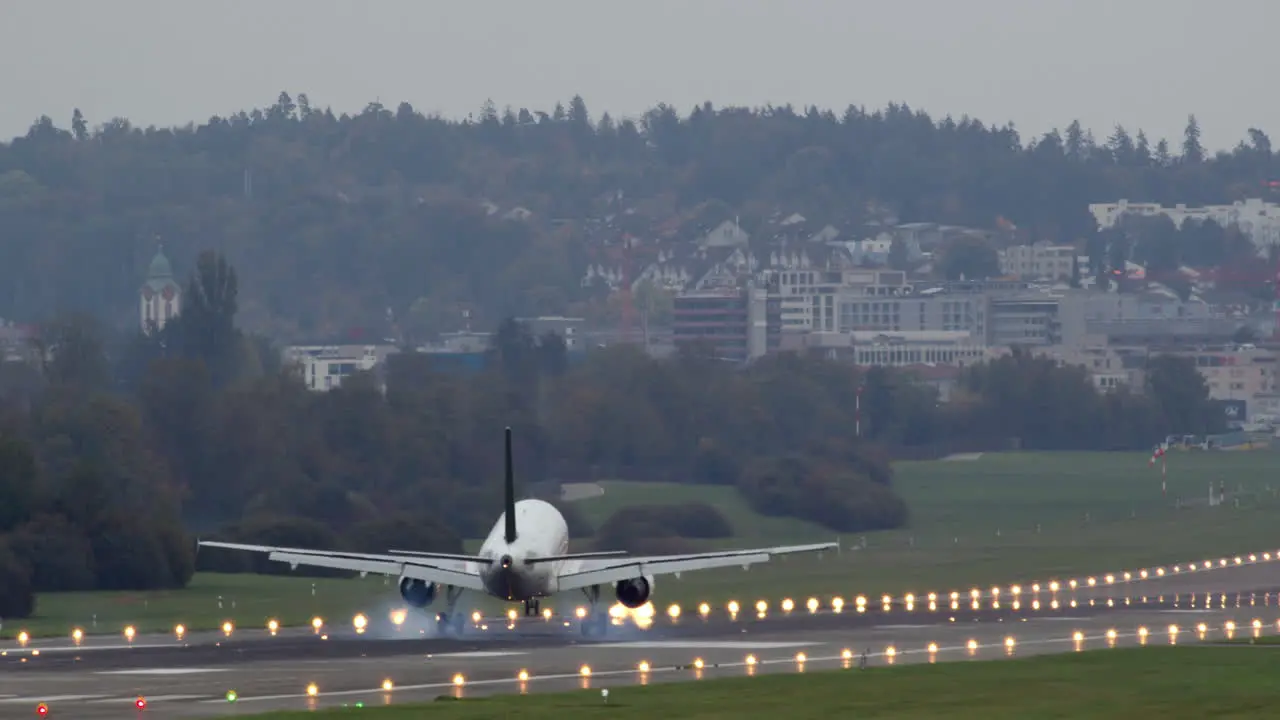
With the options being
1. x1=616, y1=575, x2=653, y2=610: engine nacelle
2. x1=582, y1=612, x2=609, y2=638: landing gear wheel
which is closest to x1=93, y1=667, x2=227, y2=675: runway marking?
x1=582, y1=612, x2=609, y2=638: landing gear wheel

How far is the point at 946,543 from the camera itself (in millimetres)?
136750

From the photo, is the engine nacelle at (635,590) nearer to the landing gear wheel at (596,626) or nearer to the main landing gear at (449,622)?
the landing gear wheel at (596,626)

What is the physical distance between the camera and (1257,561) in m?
116

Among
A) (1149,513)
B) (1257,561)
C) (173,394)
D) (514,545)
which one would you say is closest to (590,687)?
(514,545)

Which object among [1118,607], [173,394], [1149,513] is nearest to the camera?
[1118,607]

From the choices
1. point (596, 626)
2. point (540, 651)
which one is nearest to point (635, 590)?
point (596, 626)

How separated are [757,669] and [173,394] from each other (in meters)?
107

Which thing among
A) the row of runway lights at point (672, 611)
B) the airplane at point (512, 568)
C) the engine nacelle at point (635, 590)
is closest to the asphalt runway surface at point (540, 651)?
the row of runway lights at point (672, 611)

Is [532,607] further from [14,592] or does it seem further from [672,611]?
[14,592]

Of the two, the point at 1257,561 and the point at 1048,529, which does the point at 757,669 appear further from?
the point at 1048,529

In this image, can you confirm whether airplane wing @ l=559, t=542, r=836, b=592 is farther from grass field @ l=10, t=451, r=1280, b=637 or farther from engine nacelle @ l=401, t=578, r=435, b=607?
grass field @ l=10, t=451, r=1280, b=637

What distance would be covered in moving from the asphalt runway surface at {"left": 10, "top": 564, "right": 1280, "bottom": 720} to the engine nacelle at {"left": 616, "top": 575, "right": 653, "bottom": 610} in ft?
2.89

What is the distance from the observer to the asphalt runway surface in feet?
196

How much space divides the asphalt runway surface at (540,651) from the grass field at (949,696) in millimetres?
2858
